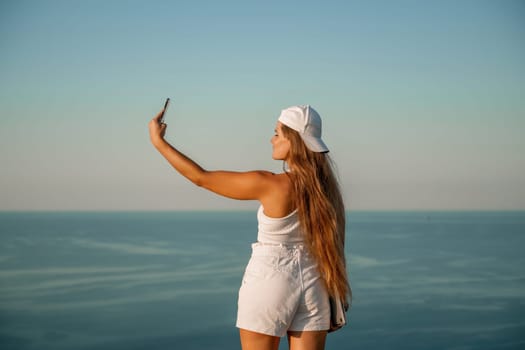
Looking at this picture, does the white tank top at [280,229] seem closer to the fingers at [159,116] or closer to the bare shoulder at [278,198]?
the bare shoulder at [278,198]

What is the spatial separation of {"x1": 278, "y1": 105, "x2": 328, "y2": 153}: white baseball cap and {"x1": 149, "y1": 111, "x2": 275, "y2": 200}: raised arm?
0.22 m

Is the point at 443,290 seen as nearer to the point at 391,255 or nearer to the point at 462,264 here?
the point at 462,264

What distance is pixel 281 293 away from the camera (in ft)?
7.39

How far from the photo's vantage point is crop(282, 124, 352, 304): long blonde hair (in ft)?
7.55

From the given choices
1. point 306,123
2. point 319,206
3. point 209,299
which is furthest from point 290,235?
point 209,299

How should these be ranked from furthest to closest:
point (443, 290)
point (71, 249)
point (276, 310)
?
point (71, 249)
point (443, 290)
point (276, 310)

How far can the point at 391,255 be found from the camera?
20312mm

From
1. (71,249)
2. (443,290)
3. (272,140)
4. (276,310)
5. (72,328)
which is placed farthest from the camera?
(71,249)

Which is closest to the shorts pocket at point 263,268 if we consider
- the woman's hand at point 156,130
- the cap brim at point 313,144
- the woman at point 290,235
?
the woman at point 290,235

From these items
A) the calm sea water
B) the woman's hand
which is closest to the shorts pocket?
the woman's hand

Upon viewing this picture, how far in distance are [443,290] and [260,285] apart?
12323 mm

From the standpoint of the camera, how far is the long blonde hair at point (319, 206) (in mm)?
2301

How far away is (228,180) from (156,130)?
37cm

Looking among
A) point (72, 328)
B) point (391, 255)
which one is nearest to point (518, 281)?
point (391, 255)
